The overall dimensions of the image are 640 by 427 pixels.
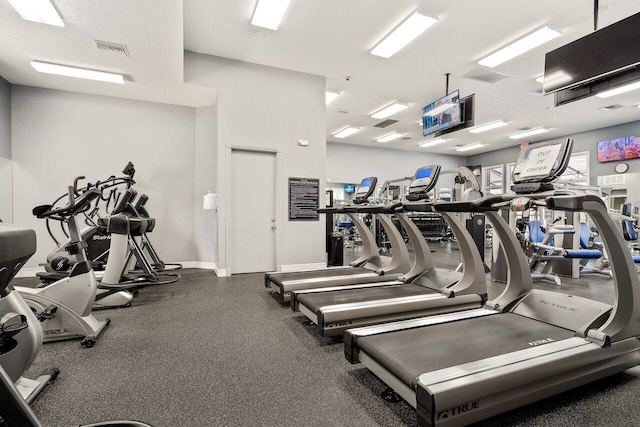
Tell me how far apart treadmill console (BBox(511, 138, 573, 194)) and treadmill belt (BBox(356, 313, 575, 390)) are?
97 centimetres

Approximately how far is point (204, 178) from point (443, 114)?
481 cm

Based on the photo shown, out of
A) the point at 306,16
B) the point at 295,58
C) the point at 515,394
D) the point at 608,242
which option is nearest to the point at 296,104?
the point at 295,58

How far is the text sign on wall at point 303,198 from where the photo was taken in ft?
18.8

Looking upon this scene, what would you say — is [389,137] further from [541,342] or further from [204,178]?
[541,342]

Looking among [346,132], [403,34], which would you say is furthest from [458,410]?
[346,132]

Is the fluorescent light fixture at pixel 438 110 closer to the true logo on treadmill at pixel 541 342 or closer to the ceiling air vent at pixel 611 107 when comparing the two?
the ceiling air vent at pixel 611 107

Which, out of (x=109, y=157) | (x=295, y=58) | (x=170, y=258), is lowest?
(x=170, y=258)

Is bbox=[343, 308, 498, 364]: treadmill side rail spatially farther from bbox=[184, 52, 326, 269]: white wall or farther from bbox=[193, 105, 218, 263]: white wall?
bbox=[193, 105, 218, 263]: white wall

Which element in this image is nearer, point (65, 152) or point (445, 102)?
point (65, 152)

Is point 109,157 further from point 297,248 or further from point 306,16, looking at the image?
point 306,16

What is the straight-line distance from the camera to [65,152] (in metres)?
5.52

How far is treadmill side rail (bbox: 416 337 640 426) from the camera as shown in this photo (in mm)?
1408

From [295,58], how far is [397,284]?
4.04 m

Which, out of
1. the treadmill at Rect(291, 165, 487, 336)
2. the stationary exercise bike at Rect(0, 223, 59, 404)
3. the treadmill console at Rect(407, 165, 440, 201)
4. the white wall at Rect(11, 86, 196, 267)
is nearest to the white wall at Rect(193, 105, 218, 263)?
the white wall at Rect(11, 86, 196, 267)
